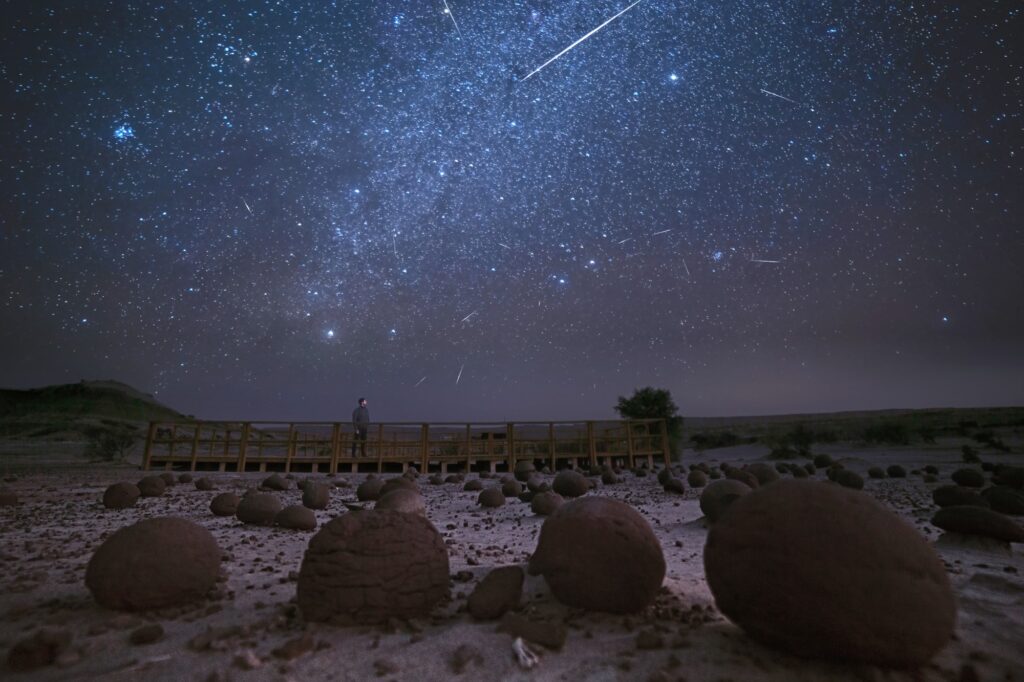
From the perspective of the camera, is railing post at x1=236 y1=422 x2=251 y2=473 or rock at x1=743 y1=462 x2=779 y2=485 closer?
rock at x1=743 y1=462 x2=779 y2=485

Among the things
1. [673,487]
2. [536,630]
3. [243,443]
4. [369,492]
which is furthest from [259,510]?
[243,443]

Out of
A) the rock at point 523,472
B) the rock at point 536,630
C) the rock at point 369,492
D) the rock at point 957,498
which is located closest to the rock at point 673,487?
the rock at point 523,472

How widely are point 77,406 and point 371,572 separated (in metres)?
116

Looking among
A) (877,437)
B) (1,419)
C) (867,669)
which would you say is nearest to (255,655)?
(867,669)

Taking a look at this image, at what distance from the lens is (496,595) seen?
4.68 m

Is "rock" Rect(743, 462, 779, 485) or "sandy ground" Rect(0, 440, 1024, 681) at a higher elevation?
"rock" Rect(743, 462, 779, 485)

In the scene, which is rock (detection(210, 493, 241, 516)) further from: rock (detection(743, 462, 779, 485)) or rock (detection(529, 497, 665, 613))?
rock (detection(743, 462, 779, 485))

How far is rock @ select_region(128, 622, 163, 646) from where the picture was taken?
407cm

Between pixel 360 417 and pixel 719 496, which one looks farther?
pixel 360 417

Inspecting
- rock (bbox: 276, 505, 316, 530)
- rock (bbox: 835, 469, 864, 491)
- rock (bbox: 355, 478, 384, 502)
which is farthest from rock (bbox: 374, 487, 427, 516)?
rock (bbox: 835, 469, 864, 491)

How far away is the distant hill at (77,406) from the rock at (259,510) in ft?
239

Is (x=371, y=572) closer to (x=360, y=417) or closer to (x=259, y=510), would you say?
(x=259, y=510)

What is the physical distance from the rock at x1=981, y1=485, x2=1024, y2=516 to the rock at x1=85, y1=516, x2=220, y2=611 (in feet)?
48.1

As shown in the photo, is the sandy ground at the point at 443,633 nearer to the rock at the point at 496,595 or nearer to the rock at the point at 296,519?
the rock at the point at 496,595
